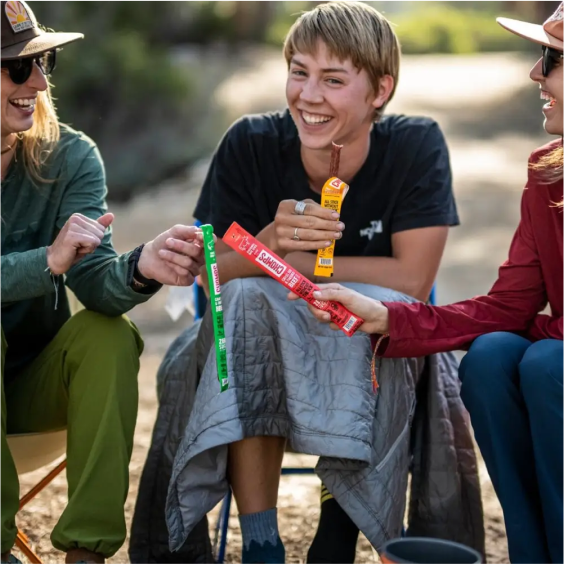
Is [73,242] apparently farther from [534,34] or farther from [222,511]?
[534,34]

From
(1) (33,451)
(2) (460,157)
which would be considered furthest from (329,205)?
(2) (460,157)

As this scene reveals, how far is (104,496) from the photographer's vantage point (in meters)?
2.65

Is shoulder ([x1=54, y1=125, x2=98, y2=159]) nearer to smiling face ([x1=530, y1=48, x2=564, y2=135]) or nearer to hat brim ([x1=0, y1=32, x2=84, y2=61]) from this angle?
hat brim ([x1=0, y1=32, x2=84, y2=61])

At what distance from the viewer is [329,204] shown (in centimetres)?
274

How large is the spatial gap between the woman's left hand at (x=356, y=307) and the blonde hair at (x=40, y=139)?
0.89m

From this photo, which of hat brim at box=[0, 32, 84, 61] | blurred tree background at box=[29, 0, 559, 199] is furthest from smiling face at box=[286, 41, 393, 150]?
blurred tree background at box=[29, 0, 559, 199]

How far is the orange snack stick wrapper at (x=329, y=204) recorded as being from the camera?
2.72 metres

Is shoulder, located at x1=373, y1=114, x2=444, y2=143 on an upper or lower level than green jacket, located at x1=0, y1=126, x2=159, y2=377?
upper

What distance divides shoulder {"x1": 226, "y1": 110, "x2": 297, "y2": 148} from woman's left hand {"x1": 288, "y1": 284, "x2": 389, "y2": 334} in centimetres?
71

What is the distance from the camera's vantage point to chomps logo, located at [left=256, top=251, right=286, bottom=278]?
260 centimetres

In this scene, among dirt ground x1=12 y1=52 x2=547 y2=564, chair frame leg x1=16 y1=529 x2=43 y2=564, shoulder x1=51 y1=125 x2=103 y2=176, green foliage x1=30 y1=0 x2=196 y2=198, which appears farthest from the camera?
green foliage x1=30 y1=0 x2=196 y2=198

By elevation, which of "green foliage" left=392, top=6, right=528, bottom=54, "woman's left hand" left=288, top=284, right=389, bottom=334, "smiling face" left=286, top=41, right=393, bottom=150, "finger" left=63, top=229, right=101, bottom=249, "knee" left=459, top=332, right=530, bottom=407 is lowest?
"green foliage" left=392, top=6, right=528, bottom=54

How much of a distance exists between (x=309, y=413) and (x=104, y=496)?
57 cm

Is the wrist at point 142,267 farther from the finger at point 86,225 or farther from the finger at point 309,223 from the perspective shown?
the finger at point 309,223
